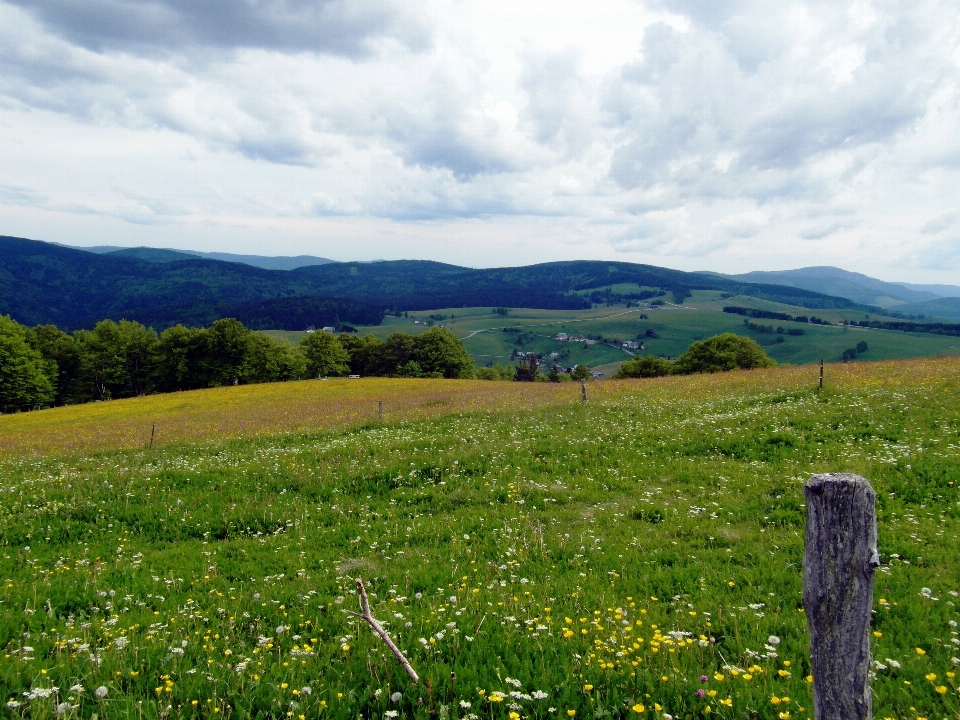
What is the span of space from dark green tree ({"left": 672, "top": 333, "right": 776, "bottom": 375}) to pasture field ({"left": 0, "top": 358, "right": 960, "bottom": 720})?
68421 millimetres

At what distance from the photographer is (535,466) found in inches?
609

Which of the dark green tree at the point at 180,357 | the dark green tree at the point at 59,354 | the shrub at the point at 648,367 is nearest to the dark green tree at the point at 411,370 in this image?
the dark green tree at the point at 180,357

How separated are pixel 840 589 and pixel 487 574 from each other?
5.69 meters

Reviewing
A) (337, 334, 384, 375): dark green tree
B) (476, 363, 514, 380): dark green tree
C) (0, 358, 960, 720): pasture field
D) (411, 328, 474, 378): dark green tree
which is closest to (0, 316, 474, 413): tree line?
(411, 328, 474, 378): dark green tree

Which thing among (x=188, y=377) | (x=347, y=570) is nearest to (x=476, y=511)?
(x=347, y=570)

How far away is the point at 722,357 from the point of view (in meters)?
83.8

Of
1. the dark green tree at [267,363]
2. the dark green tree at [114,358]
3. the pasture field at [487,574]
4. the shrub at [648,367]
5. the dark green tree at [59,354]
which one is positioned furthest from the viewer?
the dark green tree at [267,363]

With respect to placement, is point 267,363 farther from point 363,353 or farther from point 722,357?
point 722,357

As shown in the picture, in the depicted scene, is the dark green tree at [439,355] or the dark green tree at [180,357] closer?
the dark green tree at [180,357]

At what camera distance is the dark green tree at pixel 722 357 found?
83.6 meters

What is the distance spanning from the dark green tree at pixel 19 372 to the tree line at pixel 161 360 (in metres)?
0.19

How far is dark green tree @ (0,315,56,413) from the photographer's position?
70.9 m

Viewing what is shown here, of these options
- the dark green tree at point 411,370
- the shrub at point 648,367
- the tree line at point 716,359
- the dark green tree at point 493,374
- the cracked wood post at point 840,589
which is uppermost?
the cracked wood post at point 840,589

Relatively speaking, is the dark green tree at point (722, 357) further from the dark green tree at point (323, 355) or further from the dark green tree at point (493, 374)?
the dark green tree at point (323, 355)
